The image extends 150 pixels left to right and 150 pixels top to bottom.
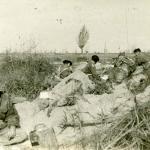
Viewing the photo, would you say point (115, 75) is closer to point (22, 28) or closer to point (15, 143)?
point (22, 28)

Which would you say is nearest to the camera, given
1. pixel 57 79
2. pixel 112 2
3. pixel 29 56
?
pixel 57 79

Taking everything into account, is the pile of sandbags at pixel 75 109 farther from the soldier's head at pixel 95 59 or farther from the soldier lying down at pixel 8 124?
the soldier's head at pixel 95 59

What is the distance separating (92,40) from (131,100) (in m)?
5.57

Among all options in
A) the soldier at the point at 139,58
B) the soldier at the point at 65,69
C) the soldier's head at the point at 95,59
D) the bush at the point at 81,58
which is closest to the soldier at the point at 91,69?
the soldier's head at the point at 95,59

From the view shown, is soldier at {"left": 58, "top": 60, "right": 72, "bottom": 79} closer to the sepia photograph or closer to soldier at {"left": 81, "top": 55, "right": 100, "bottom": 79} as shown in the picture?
the sepia photograph

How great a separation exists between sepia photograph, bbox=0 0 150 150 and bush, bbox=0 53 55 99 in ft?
0.08

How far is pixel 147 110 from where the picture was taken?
42.0 feet

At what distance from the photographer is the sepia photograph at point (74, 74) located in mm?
13102

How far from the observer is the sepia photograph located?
43.0 ft

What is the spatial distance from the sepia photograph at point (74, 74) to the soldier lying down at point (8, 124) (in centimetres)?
2

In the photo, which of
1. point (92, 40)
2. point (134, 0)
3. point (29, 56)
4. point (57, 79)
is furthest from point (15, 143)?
point (134, 0)

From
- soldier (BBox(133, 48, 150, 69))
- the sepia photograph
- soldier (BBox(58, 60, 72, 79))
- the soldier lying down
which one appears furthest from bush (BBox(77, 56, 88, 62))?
the soldier lying down

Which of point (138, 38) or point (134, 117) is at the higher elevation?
point (138, 38)

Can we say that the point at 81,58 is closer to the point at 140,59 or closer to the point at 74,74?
the point at 140,59
